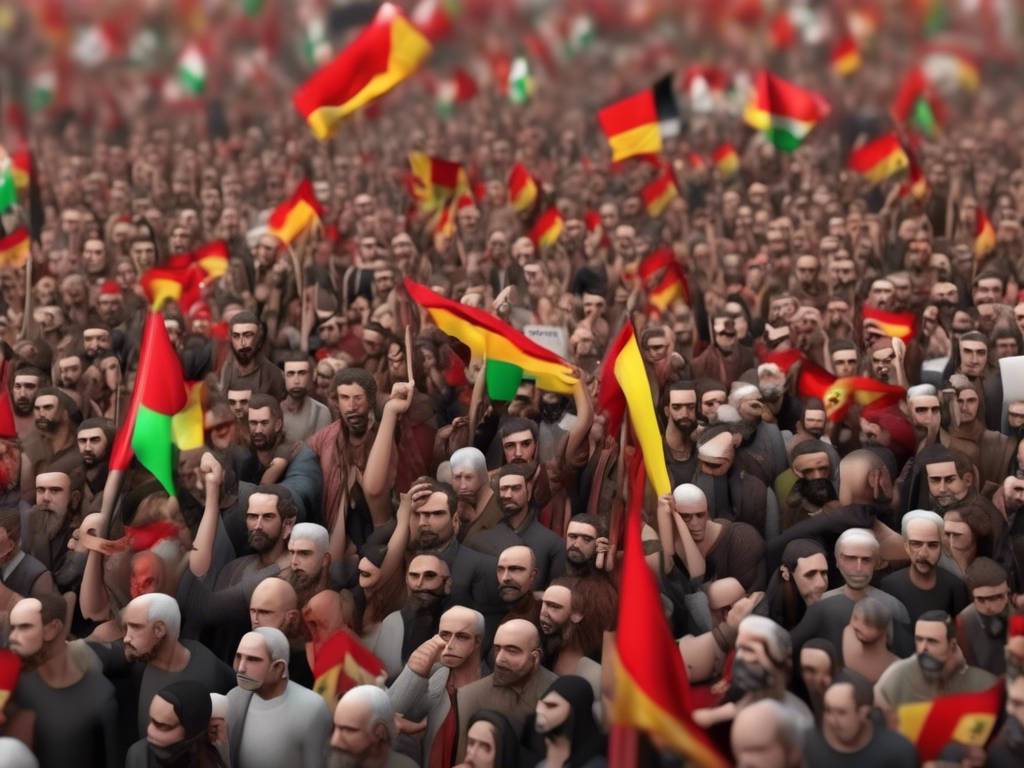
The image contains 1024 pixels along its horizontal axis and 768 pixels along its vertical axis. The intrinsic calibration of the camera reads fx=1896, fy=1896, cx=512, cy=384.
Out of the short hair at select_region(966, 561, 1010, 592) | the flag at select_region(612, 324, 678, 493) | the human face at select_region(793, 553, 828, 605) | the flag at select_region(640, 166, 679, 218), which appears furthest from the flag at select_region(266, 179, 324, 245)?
the short hair at select_region(966, 561, 1010, 592)

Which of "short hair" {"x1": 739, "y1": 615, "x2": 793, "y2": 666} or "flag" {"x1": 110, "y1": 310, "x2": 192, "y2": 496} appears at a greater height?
"flag" {"x1": 110, "y1": 310, "x2": 192, "y2": 496}

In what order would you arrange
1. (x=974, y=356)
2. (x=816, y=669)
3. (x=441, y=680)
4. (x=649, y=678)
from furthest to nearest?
(x=974, y=356), (x=441, y=680), (x=816, y=669), (x=649, y=678)

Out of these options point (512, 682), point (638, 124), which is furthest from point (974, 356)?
point (638, 124)

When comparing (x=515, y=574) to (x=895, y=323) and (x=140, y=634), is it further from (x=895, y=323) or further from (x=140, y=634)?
(x=895, y=323)

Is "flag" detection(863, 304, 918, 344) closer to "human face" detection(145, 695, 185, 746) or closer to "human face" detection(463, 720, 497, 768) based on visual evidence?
"human face" detection(463, 720, 497, 768)

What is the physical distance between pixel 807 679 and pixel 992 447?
363cm

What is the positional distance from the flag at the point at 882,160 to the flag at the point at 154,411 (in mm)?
10556

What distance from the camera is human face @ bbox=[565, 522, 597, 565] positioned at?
27.7 feet

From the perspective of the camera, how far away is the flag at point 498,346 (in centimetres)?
1027

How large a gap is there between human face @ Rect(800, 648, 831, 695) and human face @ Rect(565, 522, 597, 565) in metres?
1.52

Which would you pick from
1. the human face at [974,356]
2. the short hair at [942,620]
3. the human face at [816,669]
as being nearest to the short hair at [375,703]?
the human face at [816,669]

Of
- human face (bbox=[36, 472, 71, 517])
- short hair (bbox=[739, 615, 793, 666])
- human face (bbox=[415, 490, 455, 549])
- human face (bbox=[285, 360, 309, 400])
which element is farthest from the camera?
human face (bbox=[285, 360, 309, 400])

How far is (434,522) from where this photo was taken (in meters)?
8.73

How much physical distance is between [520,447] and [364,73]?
5631 millimetres
